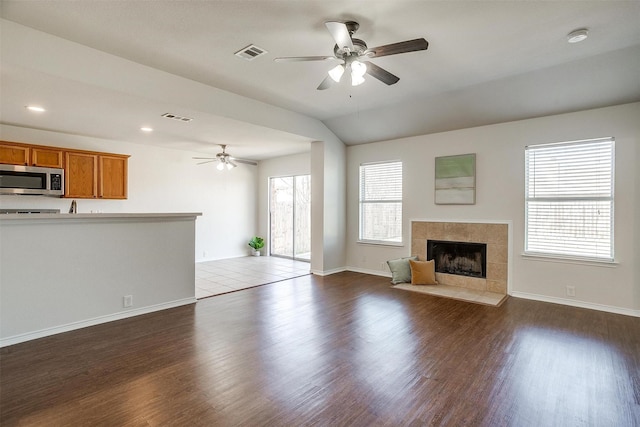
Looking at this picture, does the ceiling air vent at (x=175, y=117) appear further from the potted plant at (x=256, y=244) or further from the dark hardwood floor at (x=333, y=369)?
the potted plant at (x=256, y=244)

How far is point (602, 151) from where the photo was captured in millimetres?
4160


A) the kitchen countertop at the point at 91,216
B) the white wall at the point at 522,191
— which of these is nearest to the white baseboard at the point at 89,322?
the kitchen countertop at the point at 91,216

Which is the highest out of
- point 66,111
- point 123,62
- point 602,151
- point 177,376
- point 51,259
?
point 123,62

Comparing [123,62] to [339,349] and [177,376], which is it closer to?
[177,376]

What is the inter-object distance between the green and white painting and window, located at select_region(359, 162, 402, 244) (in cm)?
81

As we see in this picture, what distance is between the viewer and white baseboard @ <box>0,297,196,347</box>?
312cm

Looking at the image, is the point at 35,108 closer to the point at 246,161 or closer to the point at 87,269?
the point at 87,269

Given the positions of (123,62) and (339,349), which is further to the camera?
(123,62)

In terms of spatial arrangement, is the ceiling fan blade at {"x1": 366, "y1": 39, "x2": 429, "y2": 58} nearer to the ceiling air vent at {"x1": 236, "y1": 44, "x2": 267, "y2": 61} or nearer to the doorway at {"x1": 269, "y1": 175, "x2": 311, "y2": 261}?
the ceiling air vent at {"x1": 236, "y1": 44, "x2": 267, "y2": 61}

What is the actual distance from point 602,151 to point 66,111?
7.18 metres

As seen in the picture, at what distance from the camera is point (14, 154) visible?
498 centimetres

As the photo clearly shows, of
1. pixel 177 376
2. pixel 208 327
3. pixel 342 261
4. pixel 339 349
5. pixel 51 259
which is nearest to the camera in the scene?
pixel 177 376

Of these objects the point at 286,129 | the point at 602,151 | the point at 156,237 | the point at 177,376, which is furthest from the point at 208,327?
the point at 602,151

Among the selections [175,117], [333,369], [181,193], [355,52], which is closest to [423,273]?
[333,369]
